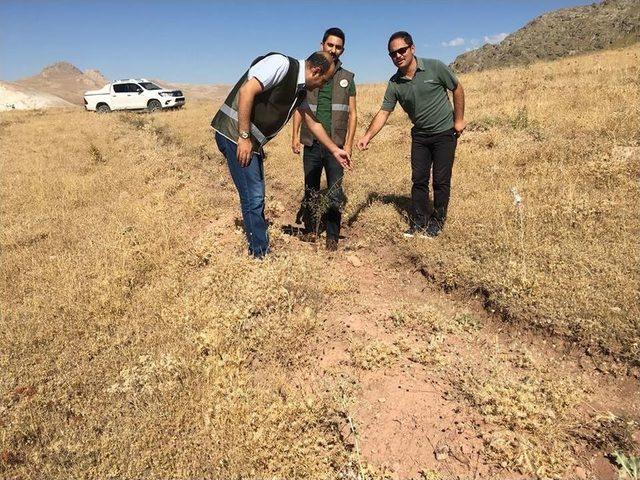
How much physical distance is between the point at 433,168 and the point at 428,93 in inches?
33.0

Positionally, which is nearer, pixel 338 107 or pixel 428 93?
pixel 428 93

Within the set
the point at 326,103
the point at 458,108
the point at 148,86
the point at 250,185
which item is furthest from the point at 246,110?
the point at 148,86

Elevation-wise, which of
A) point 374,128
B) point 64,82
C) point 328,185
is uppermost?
point 64,82

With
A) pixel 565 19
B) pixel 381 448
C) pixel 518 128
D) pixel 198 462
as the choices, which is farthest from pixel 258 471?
pixel 565 19

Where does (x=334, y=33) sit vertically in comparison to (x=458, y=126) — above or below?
above

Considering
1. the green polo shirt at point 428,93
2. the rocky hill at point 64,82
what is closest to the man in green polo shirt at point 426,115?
the green polo shirt at point 428,93

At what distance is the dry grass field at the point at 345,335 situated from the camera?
2520mm

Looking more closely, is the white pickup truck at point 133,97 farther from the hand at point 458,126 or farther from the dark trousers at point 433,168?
the hand at point 458,126

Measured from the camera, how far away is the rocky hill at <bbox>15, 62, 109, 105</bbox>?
63.7 metres

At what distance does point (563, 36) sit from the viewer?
49469 millimetres

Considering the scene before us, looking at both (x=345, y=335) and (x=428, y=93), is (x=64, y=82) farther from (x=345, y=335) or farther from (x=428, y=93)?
(x=345, y=335)

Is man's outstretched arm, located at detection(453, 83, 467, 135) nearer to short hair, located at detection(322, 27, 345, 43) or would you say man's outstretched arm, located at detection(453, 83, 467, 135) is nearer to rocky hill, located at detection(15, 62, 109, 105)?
short hair, located at detection(322, 27, 345, 43)

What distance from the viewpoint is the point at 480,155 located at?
712 cm

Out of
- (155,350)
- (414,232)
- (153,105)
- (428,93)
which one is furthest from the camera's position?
(153,105)
